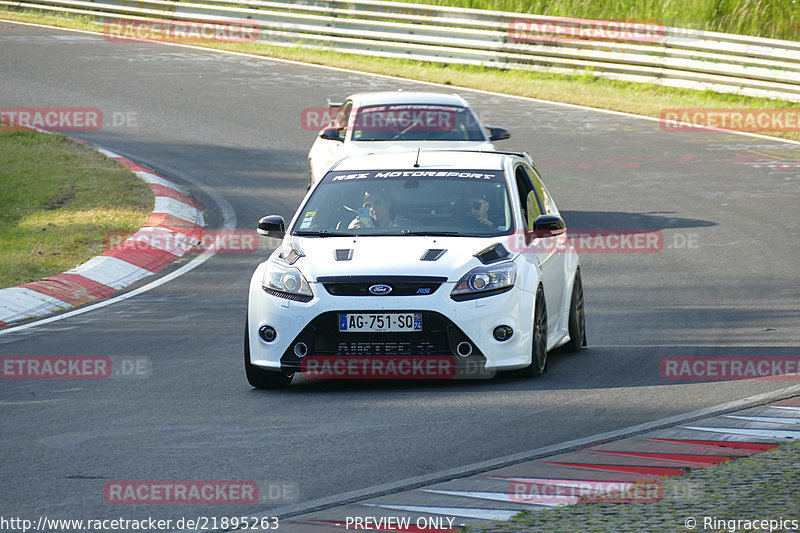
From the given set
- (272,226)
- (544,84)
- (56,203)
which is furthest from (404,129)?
(544,84)

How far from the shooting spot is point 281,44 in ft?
99.2

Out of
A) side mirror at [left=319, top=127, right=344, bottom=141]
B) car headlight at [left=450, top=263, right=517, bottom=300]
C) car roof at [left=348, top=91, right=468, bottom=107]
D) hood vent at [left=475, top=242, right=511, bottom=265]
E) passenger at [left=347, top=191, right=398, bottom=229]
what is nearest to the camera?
car headlight at [left=450, top=263, right=517, bottom=300]

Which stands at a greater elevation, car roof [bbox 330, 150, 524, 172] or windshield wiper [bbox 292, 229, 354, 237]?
car roof [bbox 330, 150, 524, 172]

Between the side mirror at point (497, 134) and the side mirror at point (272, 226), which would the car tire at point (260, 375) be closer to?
the side mirror at point (272, 226)

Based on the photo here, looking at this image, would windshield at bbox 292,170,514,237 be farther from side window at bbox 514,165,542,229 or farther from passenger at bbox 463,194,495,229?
side window at bbox 514,165,542,229

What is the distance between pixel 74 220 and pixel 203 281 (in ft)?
10.6

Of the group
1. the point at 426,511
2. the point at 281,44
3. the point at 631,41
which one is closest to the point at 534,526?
the point at 426,511

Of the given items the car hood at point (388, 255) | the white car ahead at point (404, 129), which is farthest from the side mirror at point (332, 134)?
the car hood at point (388, 255)

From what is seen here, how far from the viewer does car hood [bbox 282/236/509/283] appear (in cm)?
819

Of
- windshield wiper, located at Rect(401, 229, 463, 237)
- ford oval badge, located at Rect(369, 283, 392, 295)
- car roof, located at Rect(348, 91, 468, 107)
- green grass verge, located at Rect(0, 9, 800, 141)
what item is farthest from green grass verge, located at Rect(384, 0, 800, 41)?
ford oval badge, located at Rect(369, 283, 392, 295)

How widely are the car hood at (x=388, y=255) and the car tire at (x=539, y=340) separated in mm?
493

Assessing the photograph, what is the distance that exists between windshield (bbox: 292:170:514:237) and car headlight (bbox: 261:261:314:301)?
590 mm

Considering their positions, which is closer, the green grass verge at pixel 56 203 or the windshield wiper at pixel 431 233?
the windshield wiper at pixel 431 233

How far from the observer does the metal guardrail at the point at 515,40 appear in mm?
23967
